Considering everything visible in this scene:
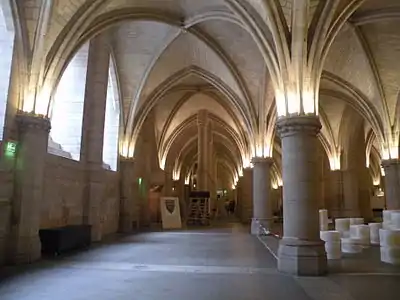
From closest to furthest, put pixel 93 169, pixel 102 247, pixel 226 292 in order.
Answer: pixel 226 292 < pixel 102 247 < pixel 93 169

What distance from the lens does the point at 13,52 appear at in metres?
7.54

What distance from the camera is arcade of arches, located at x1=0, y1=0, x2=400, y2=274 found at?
7.07 m

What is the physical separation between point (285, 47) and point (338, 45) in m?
6.11

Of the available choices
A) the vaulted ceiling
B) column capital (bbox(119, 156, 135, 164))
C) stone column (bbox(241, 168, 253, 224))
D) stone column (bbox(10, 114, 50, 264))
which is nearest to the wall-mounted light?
stone column (bbox(10, 114, 50, 264))

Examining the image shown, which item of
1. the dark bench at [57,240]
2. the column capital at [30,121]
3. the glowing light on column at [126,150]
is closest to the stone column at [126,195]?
the glowing light on column at [126,150]

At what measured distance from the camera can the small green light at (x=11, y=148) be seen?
7.26m

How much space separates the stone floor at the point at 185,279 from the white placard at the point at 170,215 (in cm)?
908

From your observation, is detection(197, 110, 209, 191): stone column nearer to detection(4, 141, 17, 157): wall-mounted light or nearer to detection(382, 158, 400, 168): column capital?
detection(382, 158, 400, 168): column capital

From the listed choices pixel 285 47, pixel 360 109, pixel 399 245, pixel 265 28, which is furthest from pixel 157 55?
pixel 399 245

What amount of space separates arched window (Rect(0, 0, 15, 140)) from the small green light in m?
0.40

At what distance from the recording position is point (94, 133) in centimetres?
1151

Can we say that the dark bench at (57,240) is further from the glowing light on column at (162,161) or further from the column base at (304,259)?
the glowing light on column at (162,161)

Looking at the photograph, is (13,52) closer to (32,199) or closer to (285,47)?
(32,199)

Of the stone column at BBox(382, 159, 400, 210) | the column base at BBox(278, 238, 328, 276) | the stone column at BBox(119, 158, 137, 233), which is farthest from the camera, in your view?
the stone column at BBox(119, 158, 137, 233)
